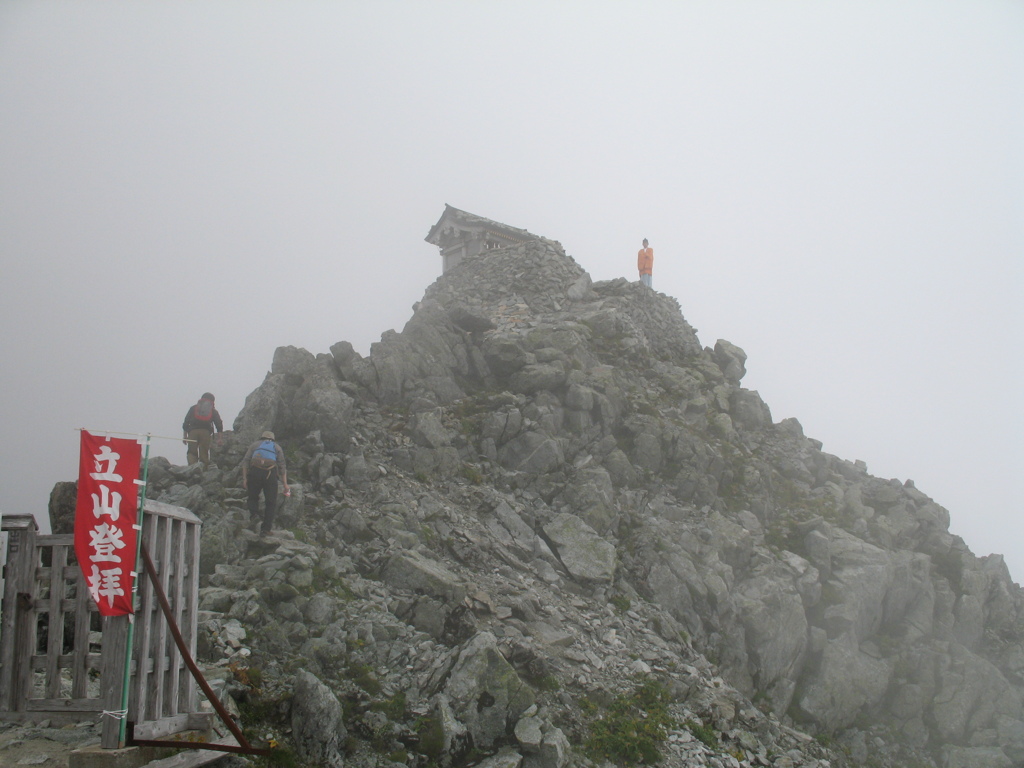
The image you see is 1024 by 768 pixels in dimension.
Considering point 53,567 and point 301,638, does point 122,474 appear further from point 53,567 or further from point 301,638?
point 301,638

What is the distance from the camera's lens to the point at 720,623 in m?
23.1

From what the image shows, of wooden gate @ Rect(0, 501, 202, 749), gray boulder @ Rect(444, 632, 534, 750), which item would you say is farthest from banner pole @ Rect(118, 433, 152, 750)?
gray boulder @ Rect(444, 632, 534, 750)

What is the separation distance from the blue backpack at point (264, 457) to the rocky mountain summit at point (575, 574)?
5.21 ft

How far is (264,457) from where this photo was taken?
18.8m

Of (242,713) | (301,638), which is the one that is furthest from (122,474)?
(301,638)

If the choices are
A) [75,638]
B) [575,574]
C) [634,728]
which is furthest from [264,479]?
[634,728]

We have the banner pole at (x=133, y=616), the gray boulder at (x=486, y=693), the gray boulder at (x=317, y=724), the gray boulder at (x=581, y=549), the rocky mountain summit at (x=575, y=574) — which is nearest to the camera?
the banner pole at (x=133, y=616)

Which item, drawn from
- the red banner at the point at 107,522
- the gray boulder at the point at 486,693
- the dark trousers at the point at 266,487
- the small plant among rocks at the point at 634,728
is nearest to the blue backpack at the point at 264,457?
the dark trousers at the point at 266,487

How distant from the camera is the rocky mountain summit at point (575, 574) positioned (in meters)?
15.4

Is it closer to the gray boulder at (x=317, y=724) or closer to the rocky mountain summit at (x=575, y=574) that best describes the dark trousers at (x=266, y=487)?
the rocky mountain summit at (x=575, y=574)

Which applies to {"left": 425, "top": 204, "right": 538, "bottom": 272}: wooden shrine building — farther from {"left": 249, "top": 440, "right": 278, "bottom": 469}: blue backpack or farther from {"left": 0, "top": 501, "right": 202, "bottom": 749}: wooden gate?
{"left": 0, "top": 501, "right": 202, "bottom": 749}: wooden gate

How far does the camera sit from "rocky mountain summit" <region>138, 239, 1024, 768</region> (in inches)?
604

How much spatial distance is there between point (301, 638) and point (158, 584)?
18.6 ft

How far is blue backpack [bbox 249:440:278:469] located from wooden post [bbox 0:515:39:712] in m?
7.44
